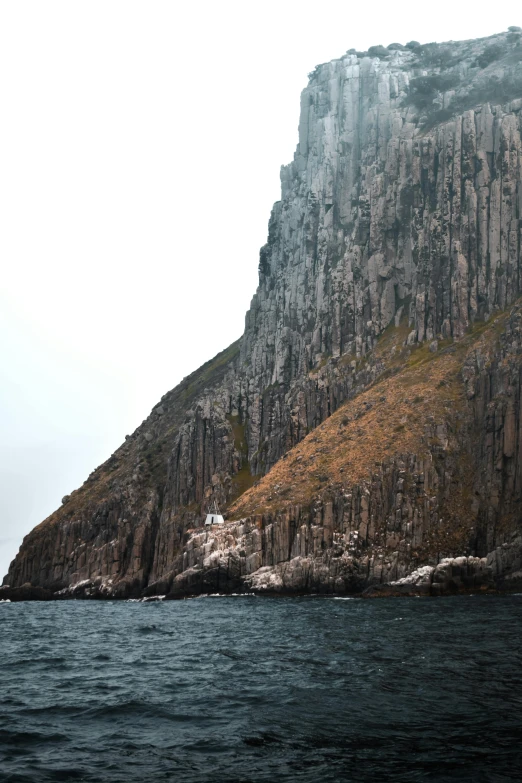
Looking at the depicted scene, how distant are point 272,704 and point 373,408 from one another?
10776 centimetres

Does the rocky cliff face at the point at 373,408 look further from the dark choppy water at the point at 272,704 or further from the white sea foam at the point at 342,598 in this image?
the dark choppy water at the point at 272,704

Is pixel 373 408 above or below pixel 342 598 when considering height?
above

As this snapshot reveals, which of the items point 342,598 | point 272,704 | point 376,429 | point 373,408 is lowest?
point 342,598

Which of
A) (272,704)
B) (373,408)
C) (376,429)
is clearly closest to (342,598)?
(376,429)

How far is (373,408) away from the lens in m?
138

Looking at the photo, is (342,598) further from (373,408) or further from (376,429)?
(373,408)

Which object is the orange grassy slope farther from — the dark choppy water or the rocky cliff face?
the dark choppy water

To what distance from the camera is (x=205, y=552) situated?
4877 inches

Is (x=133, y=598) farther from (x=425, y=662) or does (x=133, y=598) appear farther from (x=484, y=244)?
(x=425, y=662)

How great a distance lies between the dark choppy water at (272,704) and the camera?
2419 cm

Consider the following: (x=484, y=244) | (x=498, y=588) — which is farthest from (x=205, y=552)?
(x=484, y=244)

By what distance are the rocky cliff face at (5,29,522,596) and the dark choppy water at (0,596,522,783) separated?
53.5 m

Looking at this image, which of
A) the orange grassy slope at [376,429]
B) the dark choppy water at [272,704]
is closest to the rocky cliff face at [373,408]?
the orange grassy slope at [376,429]

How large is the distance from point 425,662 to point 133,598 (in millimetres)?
114269
